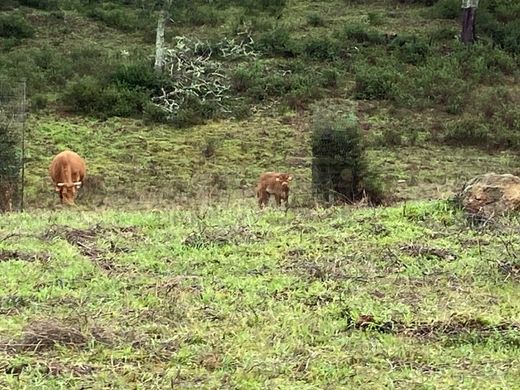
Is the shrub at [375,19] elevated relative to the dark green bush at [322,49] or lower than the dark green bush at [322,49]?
elevated

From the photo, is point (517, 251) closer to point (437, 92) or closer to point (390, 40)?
point (437, 92)

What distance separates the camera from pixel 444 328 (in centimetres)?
516

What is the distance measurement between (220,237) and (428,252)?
1829 mm

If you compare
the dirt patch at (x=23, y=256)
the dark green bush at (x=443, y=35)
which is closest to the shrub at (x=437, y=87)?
the dark green bush at (x=443, y=35)

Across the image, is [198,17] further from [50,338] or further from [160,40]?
[50,338]

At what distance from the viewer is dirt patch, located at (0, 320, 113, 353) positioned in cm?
466

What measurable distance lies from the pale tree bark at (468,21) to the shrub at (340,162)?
12274mm

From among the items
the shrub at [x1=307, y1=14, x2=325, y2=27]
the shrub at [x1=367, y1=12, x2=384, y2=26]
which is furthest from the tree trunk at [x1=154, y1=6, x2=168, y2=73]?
the shrub at [x1=367, y1=12, x2=384, y2=26]

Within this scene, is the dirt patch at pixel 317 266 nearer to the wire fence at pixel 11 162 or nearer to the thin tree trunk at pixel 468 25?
the wire fence at pixel 11 162

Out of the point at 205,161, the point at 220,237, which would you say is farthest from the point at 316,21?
the point at 220,237

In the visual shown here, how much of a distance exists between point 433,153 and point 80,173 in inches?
304

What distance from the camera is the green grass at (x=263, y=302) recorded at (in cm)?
441

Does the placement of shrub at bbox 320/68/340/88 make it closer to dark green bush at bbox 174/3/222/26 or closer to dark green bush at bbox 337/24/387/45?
dark green bush at bbox 337/24/387/45

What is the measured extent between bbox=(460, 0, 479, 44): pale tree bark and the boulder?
15942 mm
